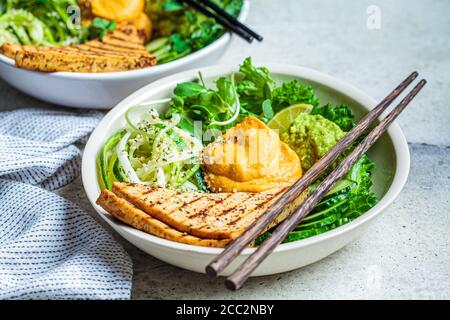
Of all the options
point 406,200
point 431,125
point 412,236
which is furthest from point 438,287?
point 431,125

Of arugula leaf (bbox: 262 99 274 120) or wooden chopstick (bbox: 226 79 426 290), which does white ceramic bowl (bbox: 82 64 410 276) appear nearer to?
A: wooden chopstick (bbox: 226 79 426 290)

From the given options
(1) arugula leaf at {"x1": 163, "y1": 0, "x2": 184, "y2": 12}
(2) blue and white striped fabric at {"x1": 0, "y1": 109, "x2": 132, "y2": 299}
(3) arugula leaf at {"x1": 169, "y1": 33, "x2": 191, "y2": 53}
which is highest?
(1) arugula leaf at {"x1": 163, "y1": 0, "x2": 184, "y2": 12}

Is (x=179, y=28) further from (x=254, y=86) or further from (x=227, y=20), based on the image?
(x=254, y=86)

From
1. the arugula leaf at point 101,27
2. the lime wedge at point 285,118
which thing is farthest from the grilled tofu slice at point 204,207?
the arugula leaf at point 101,27

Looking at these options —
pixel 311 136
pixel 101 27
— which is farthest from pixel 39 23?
pixel 311 136

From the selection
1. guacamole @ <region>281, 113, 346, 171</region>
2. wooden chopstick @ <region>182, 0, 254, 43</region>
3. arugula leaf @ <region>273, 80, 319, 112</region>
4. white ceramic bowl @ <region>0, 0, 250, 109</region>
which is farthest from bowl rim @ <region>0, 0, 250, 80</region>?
guacamole @ <region>281, 113, 346, 171</region>
